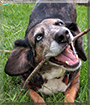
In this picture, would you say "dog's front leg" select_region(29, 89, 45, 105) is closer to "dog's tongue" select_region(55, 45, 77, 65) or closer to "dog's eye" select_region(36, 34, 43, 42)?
"dog's tongue" select_region(55, 45, 77, 65)

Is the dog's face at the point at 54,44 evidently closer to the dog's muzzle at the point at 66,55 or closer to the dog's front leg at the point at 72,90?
the dog's muzzle at the point at 66,55

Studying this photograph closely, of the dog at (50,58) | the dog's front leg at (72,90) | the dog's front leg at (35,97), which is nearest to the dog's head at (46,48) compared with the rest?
the dog at (50,58)

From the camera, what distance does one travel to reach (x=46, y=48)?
6.74 feet

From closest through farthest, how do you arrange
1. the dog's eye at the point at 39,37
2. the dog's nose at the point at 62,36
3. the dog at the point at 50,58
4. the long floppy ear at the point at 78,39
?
the dog's nose at the point at 62,36 < the dog at the point at 50,58 < the dog's eye at the point at 39,37 < the long floppy ear at the point at 78,39

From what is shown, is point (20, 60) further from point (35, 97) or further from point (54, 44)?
point (54, 44)

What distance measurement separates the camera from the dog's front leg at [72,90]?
2174mm

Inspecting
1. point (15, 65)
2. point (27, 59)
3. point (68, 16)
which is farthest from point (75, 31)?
point (15, 65)

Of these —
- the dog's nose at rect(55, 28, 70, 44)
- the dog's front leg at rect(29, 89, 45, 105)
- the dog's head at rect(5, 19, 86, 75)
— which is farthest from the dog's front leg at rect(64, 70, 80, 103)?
the dog's nose at rect(55, 28, 70, 44)

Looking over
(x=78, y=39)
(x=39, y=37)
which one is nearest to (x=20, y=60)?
(x=39, y=37)

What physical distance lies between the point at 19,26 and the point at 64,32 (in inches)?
134

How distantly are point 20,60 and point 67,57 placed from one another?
791mm

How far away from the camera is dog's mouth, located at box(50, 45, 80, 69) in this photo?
6.33ft

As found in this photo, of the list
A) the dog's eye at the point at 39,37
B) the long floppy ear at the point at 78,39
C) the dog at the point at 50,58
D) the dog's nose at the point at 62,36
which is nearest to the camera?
the dog's nose at the point at 62,36

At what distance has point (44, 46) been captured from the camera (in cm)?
211
